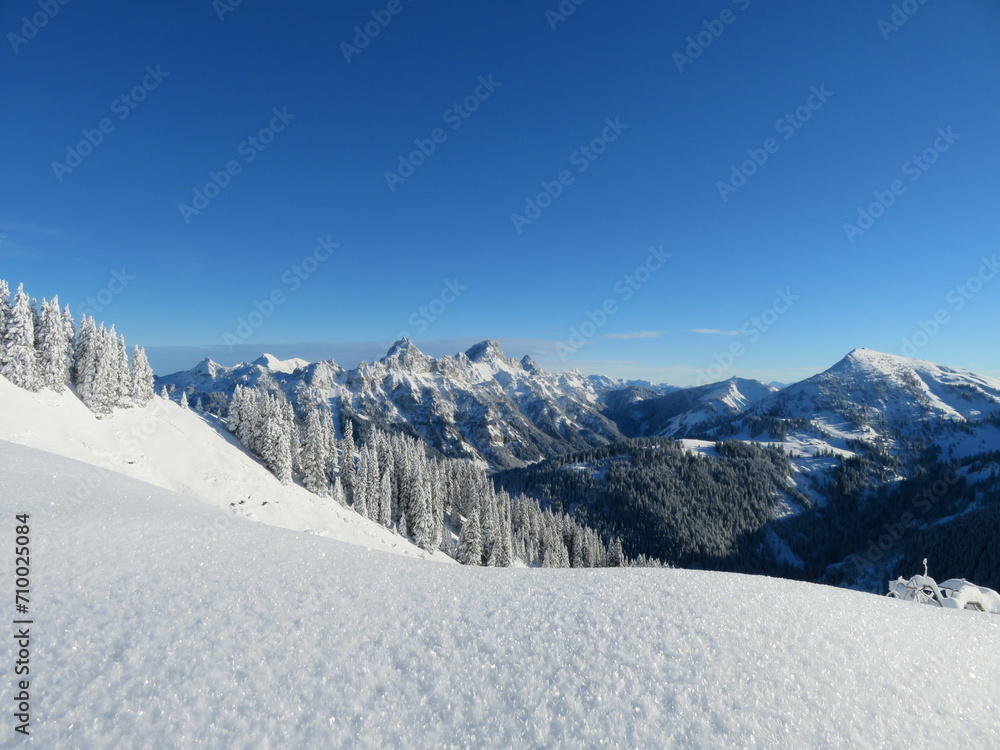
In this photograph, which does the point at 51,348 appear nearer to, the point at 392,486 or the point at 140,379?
A: the point at 140,379

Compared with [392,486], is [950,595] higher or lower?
lower

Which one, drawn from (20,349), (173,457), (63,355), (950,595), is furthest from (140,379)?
(950,595)

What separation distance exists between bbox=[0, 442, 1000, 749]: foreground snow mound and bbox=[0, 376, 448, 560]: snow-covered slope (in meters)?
32.7

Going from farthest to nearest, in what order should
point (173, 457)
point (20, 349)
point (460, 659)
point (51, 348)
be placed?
point (173, 457) → point (51, 348) → point (20, 349) → point (460, 659)

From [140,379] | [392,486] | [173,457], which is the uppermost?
[140,379]

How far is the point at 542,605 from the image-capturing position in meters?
6.30

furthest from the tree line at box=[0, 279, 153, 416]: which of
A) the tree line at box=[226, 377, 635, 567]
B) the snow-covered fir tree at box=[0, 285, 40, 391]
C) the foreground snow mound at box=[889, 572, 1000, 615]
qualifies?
the foreground snow mound at box=[889, 572, 1000, 615]

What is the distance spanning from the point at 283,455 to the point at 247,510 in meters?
12.9

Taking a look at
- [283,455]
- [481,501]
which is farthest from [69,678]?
[481,501]

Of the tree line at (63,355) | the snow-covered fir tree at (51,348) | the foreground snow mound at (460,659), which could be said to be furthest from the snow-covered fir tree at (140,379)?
the foreground snow mound at (460,659)

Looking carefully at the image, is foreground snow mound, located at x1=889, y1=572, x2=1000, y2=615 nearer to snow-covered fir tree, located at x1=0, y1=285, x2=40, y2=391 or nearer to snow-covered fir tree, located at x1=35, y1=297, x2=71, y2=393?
snow-covered fir tree, located at x1=0, y1=285, x2=40, y2=391

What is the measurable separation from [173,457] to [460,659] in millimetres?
52886

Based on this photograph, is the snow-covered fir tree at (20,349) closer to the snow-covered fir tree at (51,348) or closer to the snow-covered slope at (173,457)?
the snow-covered fir tree at (51,348)

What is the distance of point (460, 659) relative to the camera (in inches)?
194
